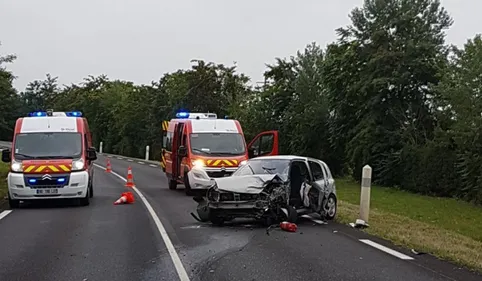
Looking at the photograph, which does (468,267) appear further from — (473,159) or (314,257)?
(473,159)

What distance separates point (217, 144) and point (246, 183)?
8593 mm

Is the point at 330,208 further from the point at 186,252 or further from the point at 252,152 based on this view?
the point at 252,152

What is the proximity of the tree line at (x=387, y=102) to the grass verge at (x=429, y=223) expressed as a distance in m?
2.55

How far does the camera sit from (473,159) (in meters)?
27.2

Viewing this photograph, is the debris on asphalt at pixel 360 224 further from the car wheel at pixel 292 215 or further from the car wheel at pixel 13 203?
the car wheel at pixel 13 203

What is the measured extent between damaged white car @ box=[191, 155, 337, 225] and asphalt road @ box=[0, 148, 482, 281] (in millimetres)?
345

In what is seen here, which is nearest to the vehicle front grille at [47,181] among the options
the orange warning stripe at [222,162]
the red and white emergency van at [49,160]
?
the red and white emergency van at [49,160]

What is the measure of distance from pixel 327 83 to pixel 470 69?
11.8m

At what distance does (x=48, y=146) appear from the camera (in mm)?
19031

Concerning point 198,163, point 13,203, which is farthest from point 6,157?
point 198,163

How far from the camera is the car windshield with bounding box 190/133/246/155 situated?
74.3ft

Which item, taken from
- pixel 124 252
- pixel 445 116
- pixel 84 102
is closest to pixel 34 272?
pixel 124 252

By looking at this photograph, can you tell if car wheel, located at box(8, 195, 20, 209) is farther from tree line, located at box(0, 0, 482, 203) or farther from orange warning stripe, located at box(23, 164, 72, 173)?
tree line, located at box(0, 0, 482, 203)

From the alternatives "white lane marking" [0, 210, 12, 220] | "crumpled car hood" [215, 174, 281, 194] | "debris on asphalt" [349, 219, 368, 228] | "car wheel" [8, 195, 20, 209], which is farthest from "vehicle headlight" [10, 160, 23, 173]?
"debris on asphalt" [349, 219, 368, 228]
